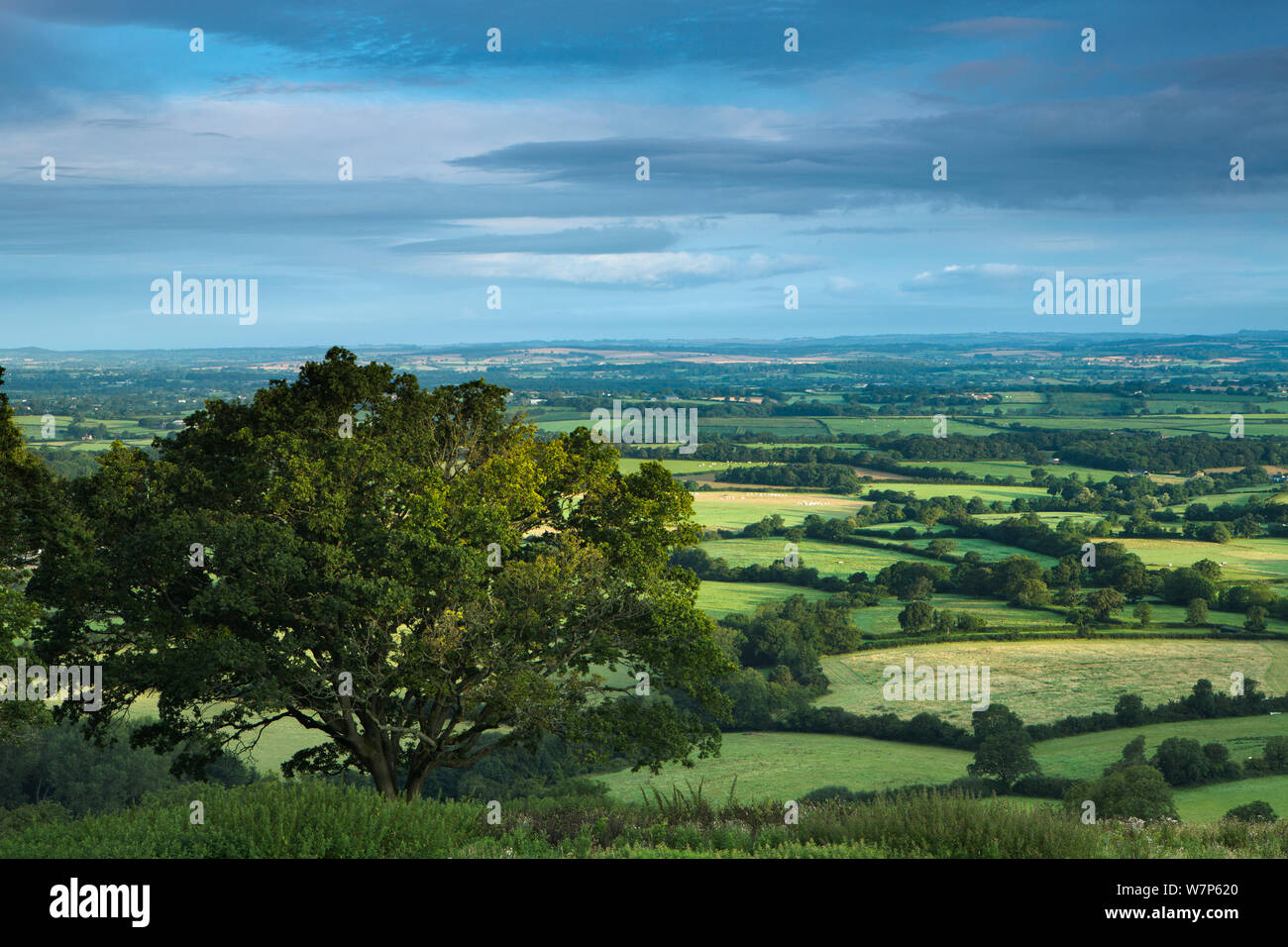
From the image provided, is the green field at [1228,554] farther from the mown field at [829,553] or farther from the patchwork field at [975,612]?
the patchwork field at [975,612]

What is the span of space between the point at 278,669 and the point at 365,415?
6310 millimetres

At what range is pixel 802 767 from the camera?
51.0 meters

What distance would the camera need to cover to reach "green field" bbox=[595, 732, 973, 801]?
1829 inches

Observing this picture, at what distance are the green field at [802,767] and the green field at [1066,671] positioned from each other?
5337 millimetres

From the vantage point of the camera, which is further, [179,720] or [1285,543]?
[1285,543]

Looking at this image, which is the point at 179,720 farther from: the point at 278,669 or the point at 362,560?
the point at 362,560

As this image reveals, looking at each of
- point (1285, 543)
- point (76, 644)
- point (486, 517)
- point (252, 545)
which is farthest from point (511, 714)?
point (1285, 543)

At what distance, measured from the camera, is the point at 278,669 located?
816 inches

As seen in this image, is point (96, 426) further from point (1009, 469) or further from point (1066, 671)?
point (1066, 671)

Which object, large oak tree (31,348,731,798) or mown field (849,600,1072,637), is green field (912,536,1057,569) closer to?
mown field (849,600,1072,637)

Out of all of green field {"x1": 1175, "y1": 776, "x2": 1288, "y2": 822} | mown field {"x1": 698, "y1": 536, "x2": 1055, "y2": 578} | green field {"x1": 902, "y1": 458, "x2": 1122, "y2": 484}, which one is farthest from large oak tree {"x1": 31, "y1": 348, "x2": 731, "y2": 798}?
green field {"x1": 902, "y1": 458, "x2": 1122, "y2": 484}

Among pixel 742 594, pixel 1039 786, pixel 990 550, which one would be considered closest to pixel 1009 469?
pixel 990 550

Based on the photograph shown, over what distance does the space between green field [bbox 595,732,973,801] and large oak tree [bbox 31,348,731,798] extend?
2073 cm

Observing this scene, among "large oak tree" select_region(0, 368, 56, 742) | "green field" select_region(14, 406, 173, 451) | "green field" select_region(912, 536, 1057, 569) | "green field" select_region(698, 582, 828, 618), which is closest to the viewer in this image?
"large oak tree" select_region(0, 368, 56, 742)
